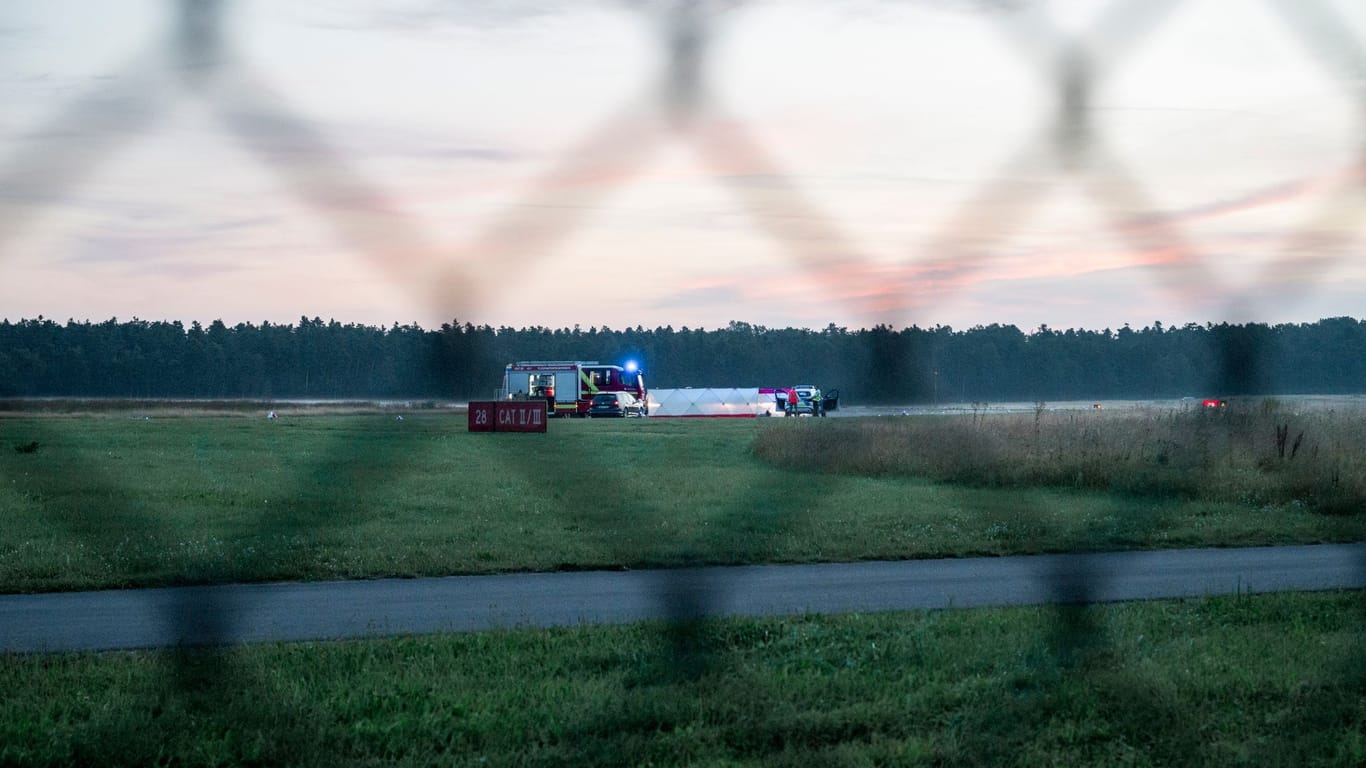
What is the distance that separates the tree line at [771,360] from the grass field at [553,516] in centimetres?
88

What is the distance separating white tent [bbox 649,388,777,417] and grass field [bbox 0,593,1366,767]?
40.2m

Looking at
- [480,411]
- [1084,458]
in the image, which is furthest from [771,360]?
[1084,458]

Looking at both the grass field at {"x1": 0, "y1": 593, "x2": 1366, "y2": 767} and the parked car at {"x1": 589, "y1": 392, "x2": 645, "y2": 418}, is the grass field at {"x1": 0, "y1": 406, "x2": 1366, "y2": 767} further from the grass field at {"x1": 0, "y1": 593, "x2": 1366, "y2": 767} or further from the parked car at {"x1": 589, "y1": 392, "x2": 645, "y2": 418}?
the parked car at {"x1": 589, "y1": 392, "x2": 645, "y2": 418}

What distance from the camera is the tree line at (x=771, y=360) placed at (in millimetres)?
Answer: 2381

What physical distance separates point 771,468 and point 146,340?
609 inches

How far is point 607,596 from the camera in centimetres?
783

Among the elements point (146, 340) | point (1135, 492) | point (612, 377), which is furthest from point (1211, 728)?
point (612, 377)

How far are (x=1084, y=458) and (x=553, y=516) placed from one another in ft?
21.1

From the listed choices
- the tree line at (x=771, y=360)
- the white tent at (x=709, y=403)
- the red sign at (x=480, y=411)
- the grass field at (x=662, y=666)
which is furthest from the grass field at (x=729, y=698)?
the white tent at (x=709, y=403)

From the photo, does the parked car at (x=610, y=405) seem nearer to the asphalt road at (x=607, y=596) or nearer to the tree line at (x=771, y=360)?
the asphalt road at (x=607, y=596)

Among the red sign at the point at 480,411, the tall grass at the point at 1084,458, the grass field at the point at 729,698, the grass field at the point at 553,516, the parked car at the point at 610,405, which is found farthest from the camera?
the parked car at the point at 610,405

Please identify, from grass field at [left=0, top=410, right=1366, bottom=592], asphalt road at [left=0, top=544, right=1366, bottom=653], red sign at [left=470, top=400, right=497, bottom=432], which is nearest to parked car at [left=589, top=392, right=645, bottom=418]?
grass field at [left=0, top=410, right=1366, bottom=592]

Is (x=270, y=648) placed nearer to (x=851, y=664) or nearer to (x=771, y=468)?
(x=851, y=664)

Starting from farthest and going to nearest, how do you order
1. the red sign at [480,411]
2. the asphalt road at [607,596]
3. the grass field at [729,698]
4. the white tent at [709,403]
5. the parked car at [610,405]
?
the white tent at [709,403] → the parked car at [610,405] → the asphalt road at [607,596] → the grass field at [729,698] → the red sign at [480,411]
